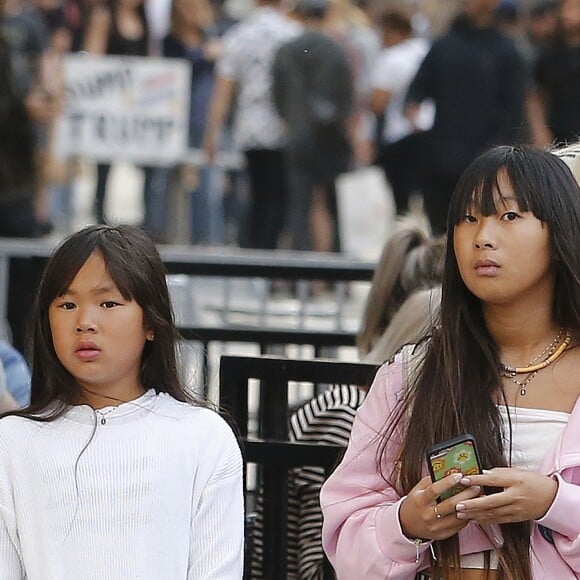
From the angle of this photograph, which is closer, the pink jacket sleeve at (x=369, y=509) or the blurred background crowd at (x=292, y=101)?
the pink jacket sleeve at (x=369, y=509)

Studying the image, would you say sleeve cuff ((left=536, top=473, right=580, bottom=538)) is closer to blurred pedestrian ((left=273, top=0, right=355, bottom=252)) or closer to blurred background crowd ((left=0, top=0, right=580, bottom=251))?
blurred background crowd ((left=0, top=0, right=580, bottom=251))

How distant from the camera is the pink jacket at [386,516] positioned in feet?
9.39

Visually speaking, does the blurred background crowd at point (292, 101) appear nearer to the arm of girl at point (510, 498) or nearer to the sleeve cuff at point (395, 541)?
the sleeve cuff at point (395, 541)

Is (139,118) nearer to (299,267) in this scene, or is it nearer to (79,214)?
(79,214)

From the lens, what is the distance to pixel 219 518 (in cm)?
310

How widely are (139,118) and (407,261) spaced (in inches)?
304

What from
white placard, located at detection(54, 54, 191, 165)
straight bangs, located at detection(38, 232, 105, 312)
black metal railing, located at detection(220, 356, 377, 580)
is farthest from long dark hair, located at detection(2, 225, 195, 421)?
white placard, located at detection(54, 54, 191, 165)

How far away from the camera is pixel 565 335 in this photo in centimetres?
310

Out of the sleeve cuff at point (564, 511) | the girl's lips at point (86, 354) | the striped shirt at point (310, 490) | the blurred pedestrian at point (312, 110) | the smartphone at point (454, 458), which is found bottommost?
the striped shirt at point (310, 490)

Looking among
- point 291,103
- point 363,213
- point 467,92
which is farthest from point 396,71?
point 467,92

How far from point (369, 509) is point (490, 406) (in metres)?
0.30

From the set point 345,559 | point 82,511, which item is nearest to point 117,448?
point 82,511

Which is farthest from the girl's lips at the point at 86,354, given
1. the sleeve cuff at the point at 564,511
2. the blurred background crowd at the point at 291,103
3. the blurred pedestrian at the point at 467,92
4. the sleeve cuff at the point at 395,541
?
the blurred pedestrian at the point at 467,92

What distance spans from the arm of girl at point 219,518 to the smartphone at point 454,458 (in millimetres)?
523
